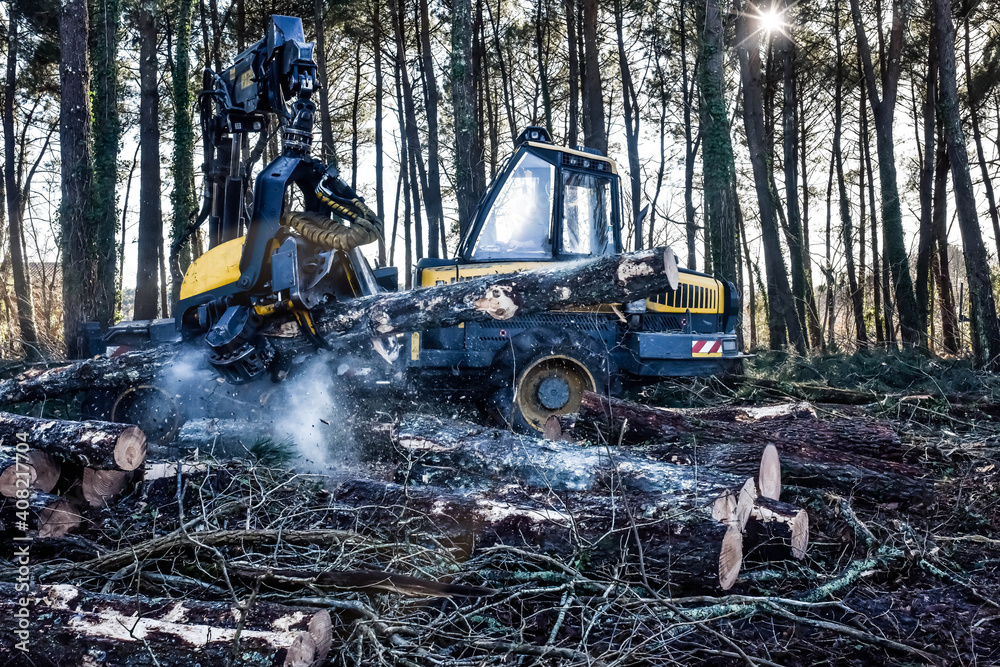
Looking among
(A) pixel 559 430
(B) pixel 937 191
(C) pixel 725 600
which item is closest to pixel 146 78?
(A) pixel 559 430

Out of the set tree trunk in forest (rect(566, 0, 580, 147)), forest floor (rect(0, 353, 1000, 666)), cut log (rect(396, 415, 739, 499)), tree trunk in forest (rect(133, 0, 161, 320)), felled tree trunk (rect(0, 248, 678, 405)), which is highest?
tree trunk in forest (rect(566, 0, 580, 147))

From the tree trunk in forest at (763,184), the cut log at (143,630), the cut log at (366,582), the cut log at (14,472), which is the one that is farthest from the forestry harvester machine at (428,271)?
the tree trunk in forest at (763,184)

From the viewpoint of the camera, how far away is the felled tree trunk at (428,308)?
4859 millimetres

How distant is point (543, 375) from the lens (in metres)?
7.05

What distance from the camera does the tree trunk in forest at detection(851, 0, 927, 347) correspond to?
15.1 meters

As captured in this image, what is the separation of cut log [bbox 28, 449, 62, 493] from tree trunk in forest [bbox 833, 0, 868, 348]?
18.8 metres

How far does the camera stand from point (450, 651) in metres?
2.72

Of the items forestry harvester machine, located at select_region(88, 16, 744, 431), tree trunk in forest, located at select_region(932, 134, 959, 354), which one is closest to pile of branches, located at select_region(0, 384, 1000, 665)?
forestry harvester machine, located at select_region(88, 16, 744, 431)

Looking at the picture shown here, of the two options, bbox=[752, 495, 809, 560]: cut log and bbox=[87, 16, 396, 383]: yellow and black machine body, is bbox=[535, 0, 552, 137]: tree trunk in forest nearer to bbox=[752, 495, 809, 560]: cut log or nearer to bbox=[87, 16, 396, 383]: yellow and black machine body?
bbox=[87, 16, 396, 383]: yellow and black machine body

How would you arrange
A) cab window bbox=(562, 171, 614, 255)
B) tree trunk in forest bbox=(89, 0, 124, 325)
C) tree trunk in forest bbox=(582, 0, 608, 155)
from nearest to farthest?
1. cab window bbox=(562, 171, 614, 255)
2. tree trunk in forest bbox=(89, 0, 124, 325)
3. tree trunk in forest bbox=(582, 0, 608, 155)

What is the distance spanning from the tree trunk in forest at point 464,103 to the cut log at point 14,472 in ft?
28.8

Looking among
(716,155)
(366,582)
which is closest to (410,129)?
(716,155)

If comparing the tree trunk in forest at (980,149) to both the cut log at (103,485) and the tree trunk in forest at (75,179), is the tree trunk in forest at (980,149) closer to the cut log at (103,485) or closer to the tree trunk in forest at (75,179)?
the tree trunk in forest at (75,179)

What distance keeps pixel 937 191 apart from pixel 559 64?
10929 mm
